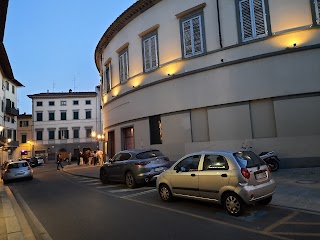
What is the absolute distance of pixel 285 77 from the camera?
480 inches

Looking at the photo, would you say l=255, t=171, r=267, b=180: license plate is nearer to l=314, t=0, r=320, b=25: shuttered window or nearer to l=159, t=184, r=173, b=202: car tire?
l=159, t=184, r=173, b=202: car tire

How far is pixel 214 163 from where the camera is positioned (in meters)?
6.90

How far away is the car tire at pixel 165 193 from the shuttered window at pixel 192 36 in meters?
9.16

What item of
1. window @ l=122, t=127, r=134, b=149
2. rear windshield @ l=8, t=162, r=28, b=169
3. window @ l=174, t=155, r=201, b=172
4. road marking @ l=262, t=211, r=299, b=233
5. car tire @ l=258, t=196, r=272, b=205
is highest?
window @ l=122, t=127, r=134, b=149

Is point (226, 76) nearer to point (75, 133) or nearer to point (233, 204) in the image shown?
point (233, 204)

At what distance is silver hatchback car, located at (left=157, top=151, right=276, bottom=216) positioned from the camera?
6219 mm

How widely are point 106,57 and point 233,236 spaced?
21.4 meters

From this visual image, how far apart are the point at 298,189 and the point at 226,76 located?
274 inches

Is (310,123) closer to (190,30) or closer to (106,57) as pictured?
(190,30)

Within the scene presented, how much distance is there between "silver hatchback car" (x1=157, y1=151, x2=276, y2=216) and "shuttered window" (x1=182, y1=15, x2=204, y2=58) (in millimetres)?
9148

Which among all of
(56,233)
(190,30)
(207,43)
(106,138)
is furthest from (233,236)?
(106,138)

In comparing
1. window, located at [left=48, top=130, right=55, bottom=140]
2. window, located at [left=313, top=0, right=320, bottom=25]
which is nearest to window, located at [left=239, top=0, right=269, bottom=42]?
window, located at [left=313, top=0, right=320, bottom=25]

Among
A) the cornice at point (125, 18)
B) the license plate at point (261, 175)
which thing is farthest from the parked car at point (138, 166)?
the cornice at point (125, 18)

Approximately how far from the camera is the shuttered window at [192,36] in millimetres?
15021
